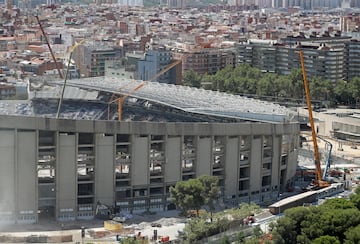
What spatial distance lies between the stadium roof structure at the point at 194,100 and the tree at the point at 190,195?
4929 millimetres

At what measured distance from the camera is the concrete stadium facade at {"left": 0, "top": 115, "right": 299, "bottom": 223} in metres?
21.1

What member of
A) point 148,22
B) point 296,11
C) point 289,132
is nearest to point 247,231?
point 289,132

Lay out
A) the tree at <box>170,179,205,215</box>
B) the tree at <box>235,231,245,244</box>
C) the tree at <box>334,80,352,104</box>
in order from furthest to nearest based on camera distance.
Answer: the tree at <box>334,80,352,104</box> < the tree at <box>170,179,205,215</box> < the tree at <box>235,231,245,244</box>

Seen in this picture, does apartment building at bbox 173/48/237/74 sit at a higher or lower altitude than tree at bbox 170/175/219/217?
higher

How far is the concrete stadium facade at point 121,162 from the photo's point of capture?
830 inches

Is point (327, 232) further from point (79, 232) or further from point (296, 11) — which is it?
point (296, 11)

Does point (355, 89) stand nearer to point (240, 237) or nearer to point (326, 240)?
point (240, 237)

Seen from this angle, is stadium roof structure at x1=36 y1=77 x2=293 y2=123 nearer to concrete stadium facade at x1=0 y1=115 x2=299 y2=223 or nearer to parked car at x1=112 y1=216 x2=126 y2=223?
concrete stadium facade at x1=0 y1=115 x2=299 y2=223

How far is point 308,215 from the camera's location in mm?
18547

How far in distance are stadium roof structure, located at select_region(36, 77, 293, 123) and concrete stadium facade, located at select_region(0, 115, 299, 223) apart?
1568mm

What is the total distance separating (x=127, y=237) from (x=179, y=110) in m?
9.30

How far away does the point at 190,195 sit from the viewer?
20.8m

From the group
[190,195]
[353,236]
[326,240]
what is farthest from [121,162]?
[353,236]

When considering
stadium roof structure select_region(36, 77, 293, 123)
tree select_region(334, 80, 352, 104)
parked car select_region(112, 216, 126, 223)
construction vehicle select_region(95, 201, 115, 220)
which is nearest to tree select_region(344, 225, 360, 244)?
parked car select_region(112, 216, 126, 223)
